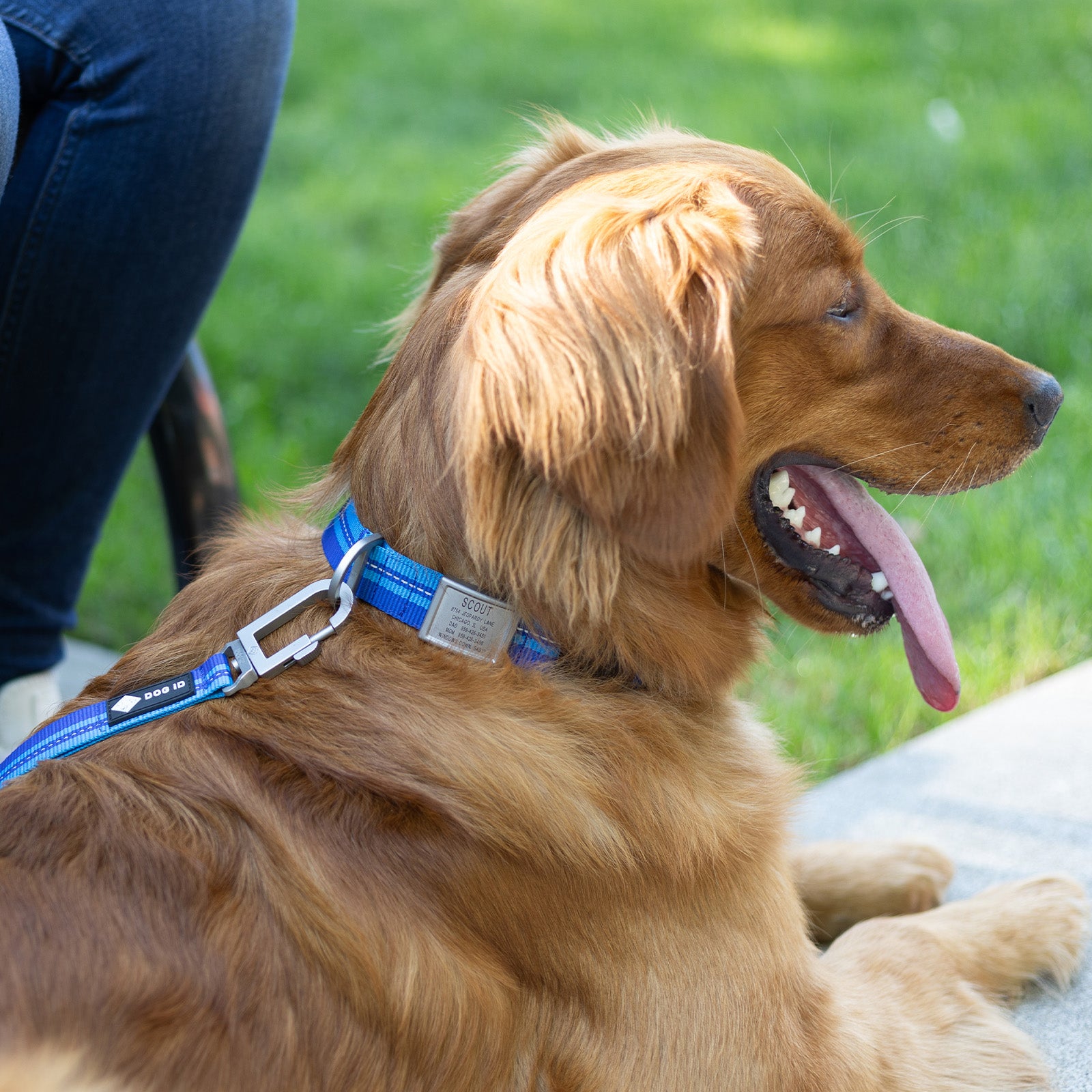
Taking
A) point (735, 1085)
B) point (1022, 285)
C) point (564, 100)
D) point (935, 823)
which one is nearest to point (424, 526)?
point (735, 1085)

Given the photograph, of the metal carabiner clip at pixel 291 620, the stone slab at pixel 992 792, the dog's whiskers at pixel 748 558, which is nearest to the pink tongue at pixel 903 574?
the dog's whiskers at pixel 748 558

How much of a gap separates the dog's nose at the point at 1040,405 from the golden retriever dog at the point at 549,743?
0.40 ft

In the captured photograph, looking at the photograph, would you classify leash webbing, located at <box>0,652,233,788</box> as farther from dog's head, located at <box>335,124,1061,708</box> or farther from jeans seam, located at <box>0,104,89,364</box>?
jeans seam, located at <box>0,104,89,364</box>

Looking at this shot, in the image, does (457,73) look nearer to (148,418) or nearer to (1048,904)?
(148,418)

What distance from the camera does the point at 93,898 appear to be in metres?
1.53

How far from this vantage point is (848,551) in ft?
7.39

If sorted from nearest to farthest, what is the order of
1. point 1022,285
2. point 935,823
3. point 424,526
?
point 424,526, point 935,823, point 1022,285

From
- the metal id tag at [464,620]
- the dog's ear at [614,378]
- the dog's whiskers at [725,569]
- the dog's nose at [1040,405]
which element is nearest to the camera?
the dog's ear at [614,378]

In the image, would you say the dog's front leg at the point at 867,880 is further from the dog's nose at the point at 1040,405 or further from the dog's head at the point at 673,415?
the dog's nose at the point at 1040,405

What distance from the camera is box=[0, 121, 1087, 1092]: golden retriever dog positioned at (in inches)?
61.5

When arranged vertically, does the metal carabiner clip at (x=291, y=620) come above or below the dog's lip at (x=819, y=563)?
below

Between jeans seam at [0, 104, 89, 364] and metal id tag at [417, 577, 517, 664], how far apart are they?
152 centimetres

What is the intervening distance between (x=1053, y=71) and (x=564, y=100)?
3.09 m

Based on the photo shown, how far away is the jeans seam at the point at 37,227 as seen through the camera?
2.72 metres
